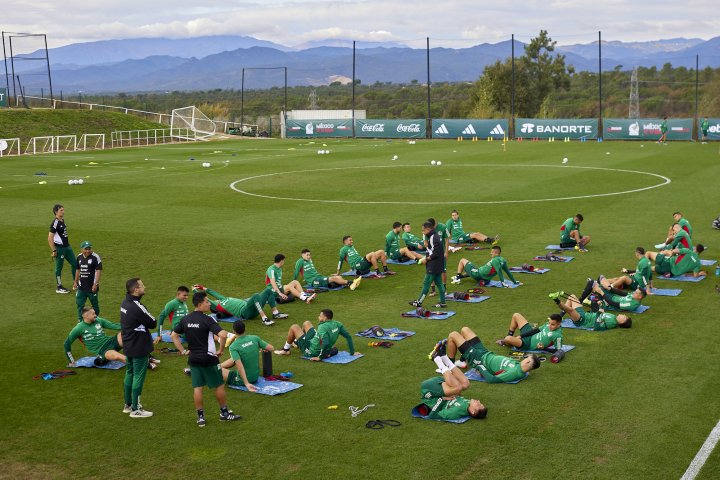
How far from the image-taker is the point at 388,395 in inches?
656

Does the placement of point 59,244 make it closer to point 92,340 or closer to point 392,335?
point 92,340

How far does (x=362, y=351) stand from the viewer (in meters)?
19.6

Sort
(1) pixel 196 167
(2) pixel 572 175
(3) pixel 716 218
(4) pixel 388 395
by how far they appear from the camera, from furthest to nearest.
Answer: (1) pixel 196 167 < (2) pixel 572 175 < (3) pixel 716 218 < (4) pixel 388 395

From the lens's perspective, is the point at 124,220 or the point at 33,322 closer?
the point at 33,322

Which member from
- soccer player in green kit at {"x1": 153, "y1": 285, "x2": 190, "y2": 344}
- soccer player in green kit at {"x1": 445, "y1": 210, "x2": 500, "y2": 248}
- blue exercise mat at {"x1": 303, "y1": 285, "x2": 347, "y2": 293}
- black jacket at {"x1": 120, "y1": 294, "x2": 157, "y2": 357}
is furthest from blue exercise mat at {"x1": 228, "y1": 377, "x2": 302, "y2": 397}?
soccer player in green kit at {"x1": 445, "y1": 210, "x2": 500, "y2": 248}

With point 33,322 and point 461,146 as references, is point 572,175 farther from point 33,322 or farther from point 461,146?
point 33,322

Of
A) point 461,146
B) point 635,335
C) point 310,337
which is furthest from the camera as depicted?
point 461,146

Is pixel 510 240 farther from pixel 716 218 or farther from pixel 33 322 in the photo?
pixel 33 322

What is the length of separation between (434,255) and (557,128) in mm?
69477

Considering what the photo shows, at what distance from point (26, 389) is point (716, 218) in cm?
2873

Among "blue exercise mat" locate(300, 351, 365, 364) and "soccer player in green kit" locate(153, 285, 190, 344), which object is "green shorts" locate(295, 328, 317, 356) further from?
"soccer player in green kit" locate(153, 285, 190, 344)

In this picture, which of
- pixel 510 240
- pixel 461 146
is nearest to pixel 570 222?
pixel 510 240

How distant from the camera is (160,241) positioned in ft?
112

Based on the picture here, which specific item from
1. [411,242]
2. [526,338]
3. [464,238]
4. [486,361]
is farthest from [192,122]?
[486,361]
